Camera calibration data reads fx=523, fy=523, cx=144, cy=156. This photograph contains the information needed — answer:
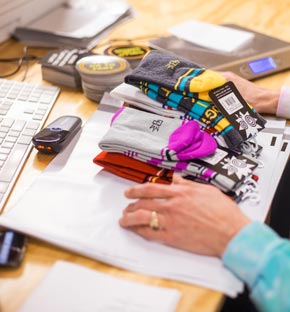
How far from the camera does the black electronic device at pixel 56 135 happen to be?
0.99m

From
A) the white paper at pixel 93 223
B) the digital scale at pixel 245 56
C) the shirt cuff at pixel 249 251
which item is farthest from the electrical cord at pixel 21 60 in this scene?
the shirt cuff at pixel 249 251

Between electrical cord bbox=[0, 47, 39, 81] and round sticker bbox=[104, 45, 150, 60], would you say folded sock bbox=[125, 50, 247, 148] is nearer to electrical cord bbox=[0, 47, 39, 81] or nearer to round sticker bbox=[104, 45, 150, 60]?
round sticker bbox=[104, 45, 150, 60]

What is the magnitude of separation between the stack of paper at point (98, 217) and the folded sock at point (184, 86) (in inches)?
4.6

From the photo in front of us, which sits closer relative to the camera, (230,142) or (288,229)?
(230,142)

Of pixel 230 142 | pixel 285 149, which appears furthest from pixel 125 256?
pixel 285 149

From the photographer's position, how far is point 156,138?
92cm

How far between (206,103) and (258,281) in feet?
1.22

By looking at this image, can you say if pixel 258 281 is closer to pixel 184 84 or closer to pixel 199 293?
pixel 199 293

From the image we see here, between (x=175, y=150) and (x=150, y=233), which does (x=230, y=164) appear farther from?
(x=150, y=233)

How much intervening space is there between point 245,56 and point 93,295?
826 millimetres

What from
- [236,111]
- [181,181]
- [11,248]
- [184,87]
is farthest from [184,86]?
[11,248]

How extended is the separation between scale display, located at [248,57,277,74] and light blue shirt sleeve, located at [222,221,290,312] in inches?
25.5

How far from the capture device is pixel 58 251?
777 mm

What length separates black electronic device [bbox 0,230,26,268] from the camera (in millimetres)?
733
